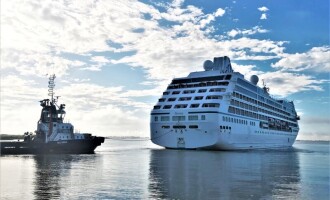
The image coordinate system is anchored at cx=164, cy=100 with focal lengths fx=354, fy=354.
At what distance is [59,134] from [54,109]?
4.80m

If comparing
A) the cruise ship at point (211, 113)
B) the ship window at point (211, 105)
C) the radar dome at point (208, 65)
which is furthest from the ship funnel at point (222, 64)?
the ship window at point (211, 105)

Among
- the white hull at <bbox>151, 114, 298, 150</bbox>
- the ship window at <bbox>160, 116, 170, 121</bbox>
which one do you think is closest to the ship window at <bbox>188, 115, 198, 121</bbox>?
the white hull at <bbox>151, 114, 298, 150</bbox>

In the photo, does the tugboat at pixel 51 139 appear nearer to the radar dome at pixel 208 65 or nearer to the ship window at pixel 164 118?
the ship window at pixel 164 118

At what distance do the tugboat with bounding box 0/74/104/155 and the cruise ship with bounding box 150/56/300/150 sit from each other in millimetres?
16592

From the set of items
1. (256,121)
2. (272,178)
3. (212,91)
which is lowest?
(272,178)

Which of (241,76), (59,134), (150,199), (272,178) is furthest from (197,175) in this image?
(241,76)

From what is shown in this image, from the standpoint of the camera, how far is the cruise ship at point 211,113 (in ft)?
224

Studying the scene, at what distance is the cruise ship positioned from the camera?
68.1 meters

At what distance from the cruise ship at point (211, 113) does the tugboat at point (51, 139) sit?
16.6m

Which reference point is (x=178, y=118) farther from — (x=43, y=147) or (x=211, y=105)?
(x=43, y=147)

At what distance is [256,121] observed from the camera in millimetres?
87000

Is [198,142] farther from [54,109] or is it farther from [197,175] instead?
[197,175]

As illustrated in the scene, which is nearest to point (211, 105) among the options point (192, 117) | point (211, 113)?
point (211, 113)

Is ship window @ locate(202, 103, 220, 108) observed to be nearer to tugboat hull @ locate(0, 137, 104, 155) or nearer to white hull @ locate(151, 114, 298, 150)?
white hull @ locate(151, 114, 298, 150)
